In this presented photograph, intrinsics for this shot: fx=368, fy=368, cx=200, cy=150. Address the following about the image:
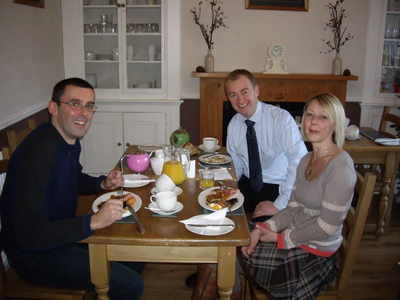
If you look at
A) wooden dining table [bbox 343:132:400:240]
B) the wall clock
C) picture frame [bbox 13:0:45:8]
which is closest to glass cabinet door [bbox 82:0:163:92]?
picture frame [bbox 13:0:45:8]

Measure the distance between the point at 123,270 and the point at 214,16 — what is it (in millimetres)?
3077

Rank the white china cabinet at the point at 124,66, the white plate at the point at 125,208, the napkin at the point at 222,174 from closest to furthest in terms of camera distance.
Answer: the white plate at the point at 125,208, the napkin at the point at 222,174, the white china cabinet at the point at 124,66

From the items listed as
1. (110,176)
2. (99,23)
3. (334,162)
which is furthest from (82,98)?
(99,23)

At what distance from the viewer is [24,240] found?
130cm

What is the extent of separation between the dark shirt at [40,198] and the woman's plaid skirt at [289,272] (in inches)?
27.8

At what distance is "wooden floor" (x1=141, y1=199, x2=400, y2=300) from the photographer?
2.14 metres

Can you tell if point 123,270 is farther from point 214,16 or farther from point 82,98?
point 214,16

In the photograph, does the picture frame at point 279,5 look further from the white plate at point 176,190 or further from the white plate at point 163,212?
the white plate at point 163,212

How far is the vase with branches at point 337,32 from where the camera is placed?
3.85 metres

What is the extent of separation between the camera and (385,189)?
2729mm

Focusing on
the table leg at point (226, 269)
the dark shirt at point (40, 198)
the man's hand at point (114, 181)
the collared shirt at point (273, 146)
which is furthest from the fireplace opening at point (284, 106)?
the table leg at point (226, 269)

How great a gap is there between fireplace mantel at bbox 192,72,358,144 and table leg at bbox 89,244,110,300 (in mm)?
2664

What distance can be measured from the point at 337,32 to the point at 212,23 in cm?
133

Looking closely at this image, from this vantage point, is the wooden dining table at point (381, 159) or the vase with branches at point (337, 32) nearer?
the wooden dining table at point (381, 159)
